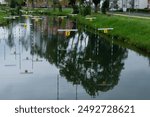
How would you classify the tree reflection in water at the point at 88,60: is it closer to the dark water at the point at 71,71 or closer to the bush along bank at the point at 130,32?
the dark water at the point at 71,71

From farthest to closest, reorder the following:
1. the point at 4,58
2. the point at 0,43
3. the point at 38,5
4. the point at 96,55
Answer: the point at 38,5
the point at 0,43
the point at 96,55
the point at 4,58

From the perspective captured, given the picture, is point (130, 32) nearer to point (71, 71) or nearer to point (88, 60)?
point (88, 60)

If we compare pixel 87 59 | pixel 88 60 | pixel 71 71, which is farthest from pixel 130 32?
pixel 71 71

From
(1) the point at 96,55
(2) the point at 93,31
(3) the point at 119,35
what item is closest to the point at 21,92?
(1) the point at 96,55

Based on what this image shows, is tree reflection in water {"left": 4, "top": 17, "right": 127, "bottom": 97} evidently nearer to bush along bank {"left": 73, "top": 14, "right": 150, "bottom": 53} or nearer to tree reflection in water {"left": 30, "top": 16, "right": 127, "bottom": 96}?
tree reflection in water {"left": 30, "top": 16, "right": 127, "bottom": 96}

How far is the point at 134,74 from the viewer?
76.8 ft

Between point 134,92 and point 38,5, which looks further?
point 38,5

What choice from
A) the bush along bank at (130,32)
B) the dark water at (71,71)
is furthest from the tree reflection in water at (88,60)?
the bush along bank at (130,32)

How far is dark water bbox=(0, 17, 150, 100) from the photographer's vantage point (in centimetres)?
1914

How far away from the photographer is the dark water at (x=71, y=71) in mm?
19141

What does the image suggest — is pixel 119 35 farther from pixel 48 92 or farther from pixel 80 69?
pixel 48 92

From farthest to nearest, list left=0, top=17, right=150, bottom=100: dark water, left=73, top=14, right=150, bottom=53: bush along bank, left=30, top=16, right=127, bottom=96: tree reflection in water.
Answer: left=73, top=14, right=150, bottom=53: bush along bank < left=30, top=16, right=127, bottom=96: tree reflection in water < left=0, top=17, right=150, bottom=100: dark water

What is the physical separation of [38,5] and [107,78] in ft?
386

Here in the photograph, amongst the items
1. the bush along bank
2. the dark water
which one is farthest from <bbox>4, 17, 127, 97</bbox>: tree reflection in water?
the bush along bank
